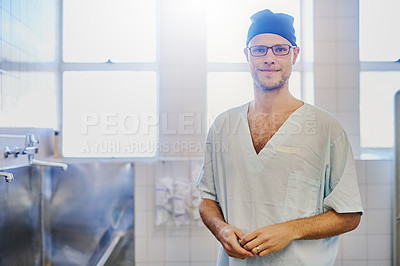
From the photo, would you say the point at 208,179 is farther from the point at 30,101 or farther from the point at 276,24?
the point at 30,101

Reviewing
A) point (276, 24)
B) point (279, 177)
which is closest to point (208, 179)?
point (279, 177)

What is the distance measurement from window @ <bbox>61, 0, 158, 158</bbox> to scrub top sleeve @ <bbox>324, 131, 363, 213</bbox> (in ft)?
4.37

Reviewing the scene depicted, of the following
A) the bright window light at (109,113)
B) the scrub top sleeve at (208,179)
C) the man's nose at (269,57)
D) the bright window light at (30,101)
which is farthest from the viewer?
the bright window light at (109,113)

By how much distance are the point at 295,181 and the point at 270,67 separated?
1.14 feet

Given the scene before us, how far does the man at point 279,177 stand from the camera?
970 millimetres

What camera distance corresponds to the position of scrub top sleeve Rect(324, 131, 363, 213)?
38.1 inches

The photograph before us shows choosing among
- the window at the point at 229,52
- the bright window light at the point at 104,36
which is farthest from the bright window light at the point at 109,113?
the window at the point at 229,52

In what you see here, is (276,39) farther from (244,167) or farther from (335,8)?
(335,8)

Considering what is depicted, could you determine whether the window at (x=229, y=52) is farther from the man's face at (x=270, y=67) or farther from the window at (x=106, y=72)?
the man's face at (x=270, y=67)

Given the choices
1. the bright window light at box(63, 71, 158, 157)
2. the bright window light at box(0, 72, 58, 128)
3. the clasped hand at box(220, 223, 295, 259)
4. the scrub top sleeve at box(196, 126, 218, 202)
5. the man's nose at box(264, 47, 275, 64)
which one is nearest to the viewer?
the clasped hand at box(220, 223, 295, 259)

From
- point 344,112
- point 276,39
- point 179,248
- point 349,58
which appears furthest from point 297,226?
point 349,58

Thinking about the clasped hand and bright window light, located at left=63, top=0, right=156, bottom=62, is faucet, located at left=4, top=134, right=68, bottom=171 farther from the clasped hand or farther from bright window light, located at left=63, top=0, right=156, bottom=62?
the clasped hand

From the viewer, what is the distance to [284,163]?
103 centimetres

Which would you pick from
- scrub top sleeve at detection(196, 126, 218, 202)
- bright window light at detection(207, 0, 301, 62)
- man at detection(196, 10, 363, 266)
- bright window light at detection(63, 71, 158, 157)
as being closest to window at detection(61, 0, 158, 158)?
bright window light at detection(63, 71, 158, 157)
